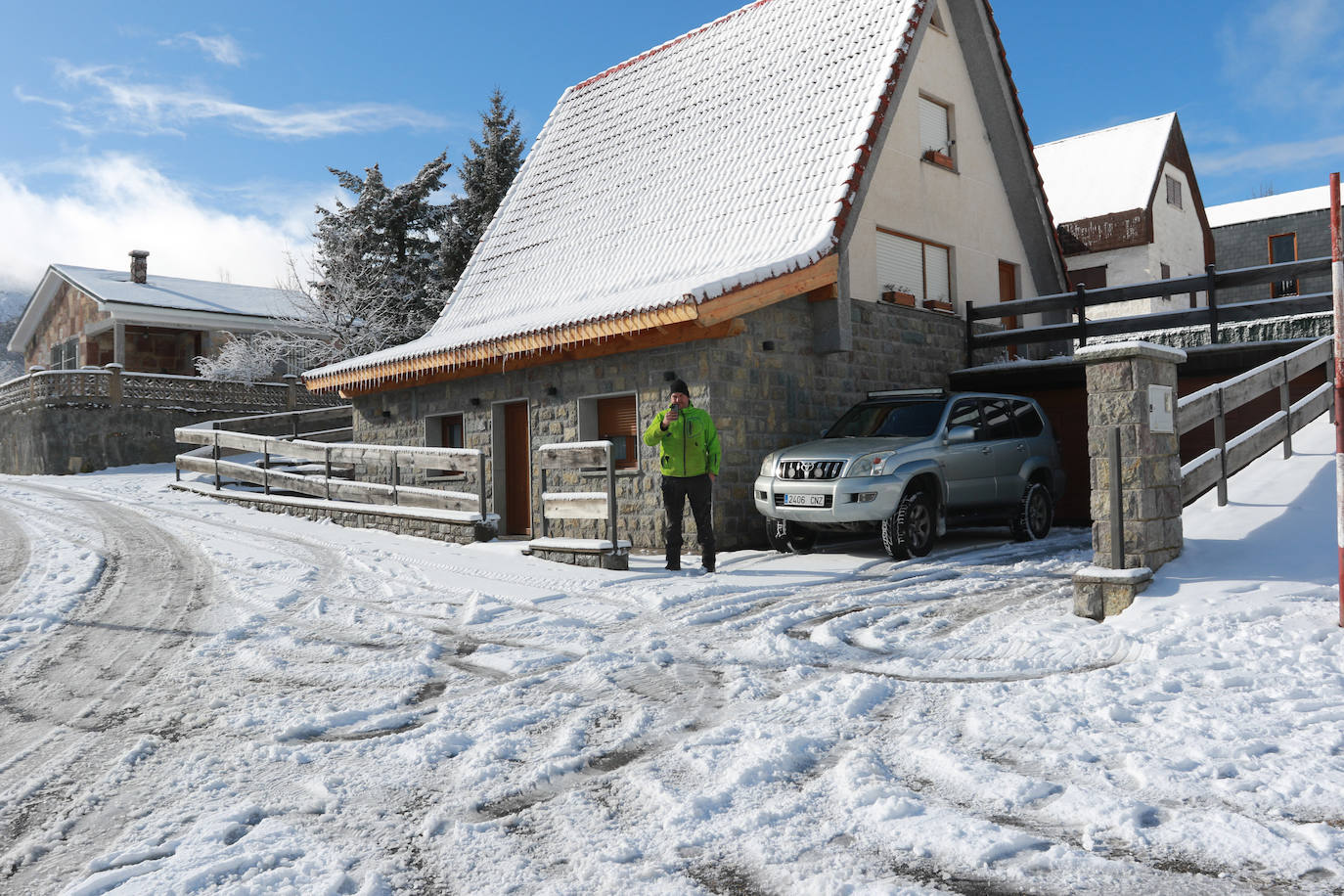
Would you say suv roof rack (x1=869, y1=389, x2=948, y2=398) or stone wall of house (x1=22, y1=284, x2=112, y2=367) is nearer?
suv roof rack (x1=869, y1=389, x2=948, y2=398)

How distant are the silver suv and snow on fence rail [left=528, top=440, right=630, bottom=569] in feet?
6.05

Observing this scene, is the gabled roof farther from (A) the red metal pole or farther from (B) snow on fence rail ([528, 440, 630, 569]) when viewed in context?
(A) the red metal pole

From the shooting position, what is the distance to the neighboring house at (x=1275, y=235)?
30.9m

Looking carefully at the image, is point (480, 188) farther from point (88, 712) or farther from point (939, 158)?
point (88, 712)

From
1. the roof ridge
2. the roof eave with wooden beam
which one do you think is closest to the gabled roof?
the roof ridge

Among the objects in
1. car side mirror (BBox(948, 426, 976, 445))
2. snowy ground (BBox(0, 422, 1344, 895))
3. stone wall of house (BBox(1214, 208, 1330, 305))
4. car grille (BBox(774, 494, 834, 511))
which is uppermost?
stone wall of house (BBox(1214, 208, 1330, 305))

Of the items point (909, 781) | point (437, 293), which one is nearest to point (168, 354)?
point (437, 293)

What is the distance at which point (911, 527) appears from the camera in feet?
33.6

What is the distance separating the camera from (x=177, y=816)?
3643 millimetres

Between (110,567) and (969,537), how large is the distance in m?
9.75

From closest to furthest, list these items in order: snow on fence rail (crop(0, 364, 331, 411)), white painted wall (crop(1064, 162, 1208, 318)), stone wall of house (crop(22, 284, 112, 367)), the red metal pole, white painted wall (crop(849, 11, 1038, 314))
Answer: the red metal pole → white painted wall (crop(849, 11, 1038, 314)) → snow on fence rail (crop(0, 364, 331, 411)) → white painted wall (crop(1064, 162, 1208, 318)) → stone wall of house (crop(22, 284, 112, 367))

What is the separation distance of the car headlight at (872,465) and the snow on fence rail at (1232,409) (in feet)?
8.89

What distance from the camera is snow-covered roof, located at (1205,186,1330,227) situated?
31.5 m

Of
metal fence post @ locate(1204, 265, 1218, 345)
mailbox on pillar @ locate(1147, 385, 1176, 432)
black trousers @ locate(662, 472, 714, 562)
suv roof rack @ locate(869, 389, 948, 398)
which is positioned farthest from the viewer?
metal fence post @ locate(1204, 265, 1218, 345)
